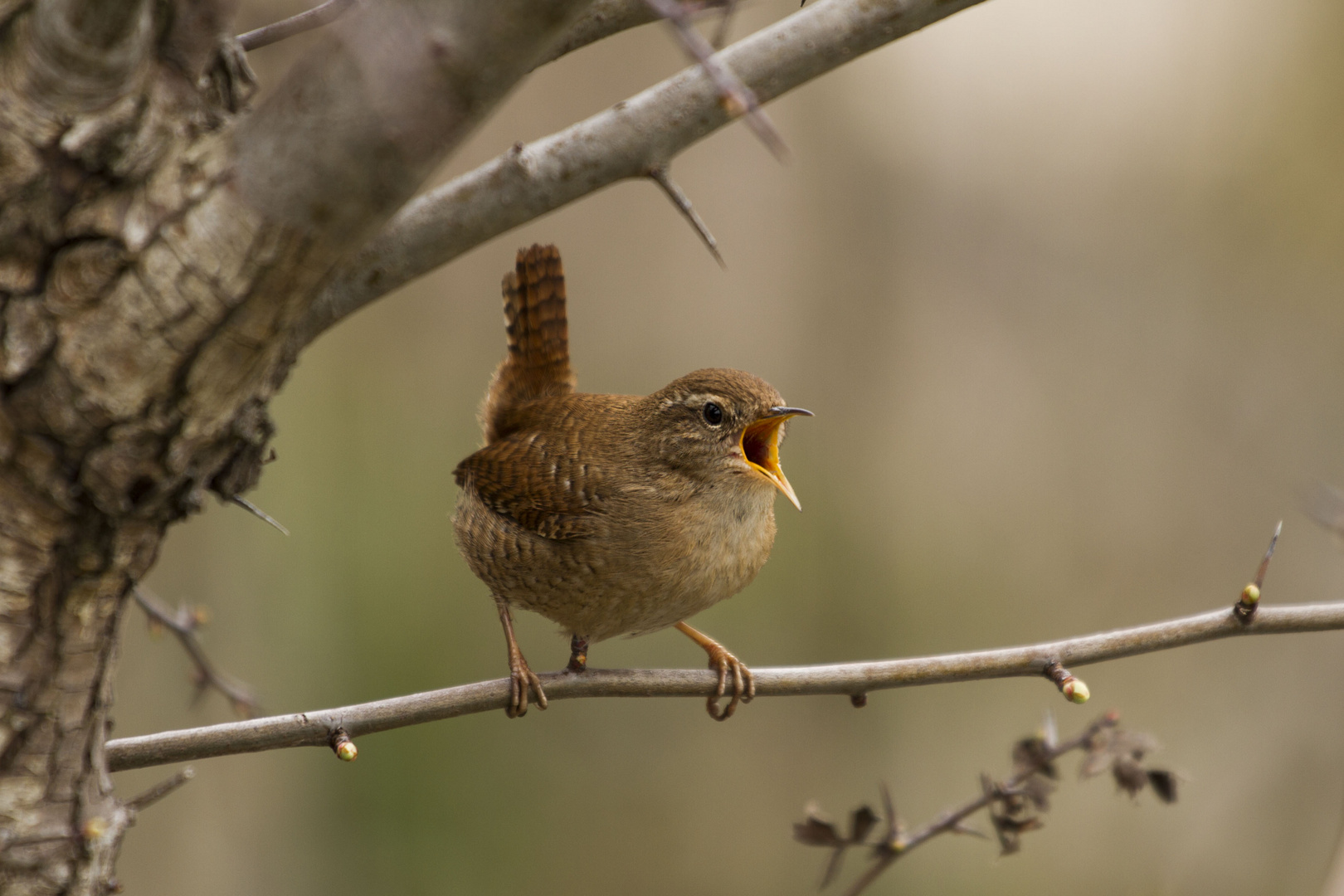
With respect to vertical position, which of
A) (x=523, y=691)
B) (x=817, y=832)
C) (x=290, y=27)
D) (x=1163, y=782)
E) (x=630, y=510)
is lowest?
(x=817, y=832)

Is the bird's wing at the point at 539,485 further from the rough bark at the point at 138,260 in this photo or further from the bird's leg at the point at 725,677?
the rough bark at the point at 138,260

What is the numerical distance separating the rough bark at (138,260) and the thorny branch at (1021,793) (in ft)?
4.00

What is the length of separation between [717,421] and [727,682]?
586 millimetres

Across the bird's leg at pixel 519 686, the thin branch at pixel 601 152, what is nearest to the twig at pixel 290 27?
the thin branch at pixel 601 152

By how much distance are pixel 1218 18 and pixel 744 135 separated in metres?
2.61

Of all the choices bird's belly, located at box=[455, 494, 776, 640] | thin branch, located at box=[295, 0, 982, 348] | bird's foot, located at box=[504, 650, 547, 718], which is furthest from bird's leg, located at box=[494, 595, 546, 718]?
thin branch, located at box=[295, 0, 982, 348]

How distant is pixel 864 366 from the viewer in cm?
624

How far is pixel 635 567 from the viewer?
2281 mm

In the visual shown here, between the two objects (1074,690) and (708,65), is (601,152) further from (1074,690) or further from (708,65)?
(1074,690)

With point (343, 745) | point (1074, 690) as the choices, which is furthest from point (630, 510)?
point (1074, 690)

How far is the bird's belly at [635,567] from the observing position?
2287mm

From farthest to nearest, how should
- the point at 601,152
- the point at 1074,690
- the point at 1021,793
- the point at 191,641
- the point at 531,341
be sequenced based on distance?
the point at 531,341, the point at 191,641, the point at 1021,793, the point at 1074,690, the point at 601,152

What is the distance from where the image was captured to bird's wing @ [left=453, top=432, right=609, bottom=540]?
95.1 inches

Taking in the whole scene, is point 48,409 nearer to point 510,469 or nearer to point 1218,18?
point 510,469
